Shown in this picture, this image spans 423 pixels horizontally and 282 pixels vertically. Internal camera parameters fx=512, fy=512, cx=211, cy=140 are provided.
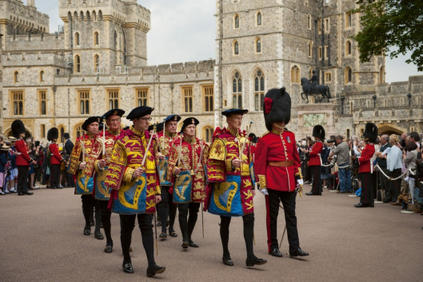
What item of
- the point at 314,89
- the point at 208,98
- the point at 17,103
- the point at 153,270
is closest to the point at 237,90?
the point at 208,98

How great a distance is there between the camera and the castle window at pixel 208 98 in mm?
42625

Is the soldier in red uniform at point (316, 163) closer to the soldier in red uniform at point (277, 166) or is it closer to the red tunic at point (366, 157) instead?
the red tunic at point (366, 157)

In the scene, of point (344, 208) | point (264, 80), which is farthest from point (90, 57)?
point (344, 208)

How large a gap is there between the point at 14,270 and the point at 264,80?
31609mm

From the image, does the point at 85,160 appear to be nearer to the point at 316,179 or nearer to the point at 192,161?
the point at 192,161

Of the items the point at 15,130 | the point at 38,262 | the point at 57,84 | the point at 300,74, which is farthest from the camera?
the point at 57,84

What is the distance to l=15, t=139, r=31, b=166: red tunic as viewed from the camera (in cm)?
1526

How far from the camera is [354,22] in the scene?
4219cm

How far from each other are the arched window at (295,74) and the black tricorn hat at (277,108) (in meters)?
30.6

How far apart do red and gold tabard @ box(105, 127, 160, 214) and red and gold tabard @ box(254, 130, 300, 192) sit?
5.37 feet

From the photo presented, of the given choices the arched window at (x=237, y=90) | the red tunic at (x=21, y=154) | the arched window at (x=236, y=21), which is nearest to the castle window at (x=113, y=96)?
the arched window at (x=237, y=90)

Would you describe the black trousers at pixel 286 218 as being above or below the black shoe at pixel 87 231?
above

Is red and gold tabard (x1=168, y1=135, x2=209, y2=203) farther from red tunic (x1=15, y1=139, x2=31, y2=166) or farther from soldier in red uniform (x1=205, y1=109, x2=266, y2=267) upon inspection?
red tunic (x1=15, y1=139, x2=31, y2=166)

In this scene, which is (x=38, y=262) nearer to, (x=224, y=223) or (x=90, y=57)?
(x=224, y=223)
